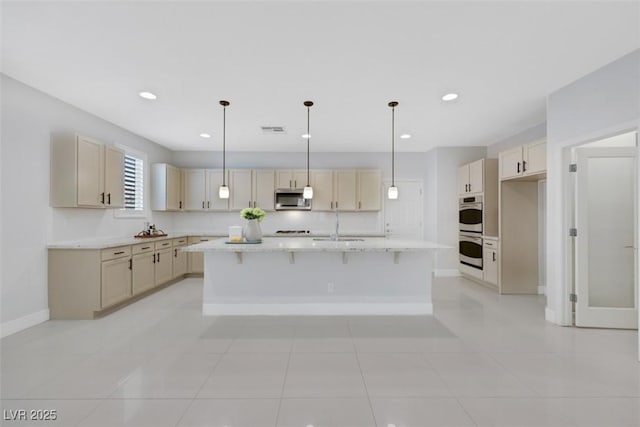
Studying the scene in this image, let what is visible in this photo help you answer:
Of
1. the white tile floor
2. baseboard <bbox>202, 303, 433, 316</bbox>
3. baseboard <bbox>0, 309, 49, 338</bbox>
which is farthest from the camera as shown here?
baseboard <bbox>202, 303, 433, 316</bbox>

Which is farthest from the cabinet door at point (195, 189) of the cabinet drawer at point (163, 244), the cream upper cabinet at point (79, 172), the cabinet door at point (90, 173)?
the cabinet door at point (90, 173)

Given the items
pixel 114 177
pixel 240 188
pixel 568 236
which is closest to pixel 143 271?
pixel 114 177

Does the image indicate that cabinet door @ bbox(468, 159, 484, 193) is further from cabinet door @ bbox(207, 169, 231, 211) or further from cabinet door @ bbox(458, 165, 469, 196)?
cabinet door @ bbox(207, 169, 231, 211)

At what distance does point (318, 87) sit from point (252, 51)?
0.89 meters

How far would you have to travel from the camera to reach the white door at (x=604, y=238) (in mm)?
3264

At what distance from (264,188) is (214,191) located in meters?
1.03

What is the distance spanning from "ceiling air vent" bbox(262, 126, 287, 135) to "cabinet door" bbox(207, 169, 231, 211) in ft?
5.64

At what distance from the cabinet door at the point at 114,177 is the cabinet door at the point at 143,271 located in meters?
0.81

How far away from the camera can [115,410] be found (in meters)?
1.90

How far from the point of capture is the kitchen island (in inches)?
148

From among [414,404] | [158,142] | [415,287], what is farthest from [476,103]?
[158,142]

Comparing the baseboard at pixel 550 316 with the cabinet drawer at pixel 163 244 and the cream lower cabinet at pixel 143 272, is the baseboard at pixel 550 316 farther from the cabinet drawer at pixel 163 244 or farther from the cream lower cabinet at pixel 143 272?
the cabinet drawer at pixel 163 244

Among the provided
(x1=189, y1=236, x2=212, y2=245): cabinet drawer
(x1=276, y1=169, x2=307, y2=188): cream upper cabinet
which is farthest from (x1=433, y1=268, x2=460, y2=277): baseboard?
(x1=189, y1=236, x2=212, y2=245): cabinet drawer

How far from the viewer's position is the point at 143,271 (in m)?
4.42
